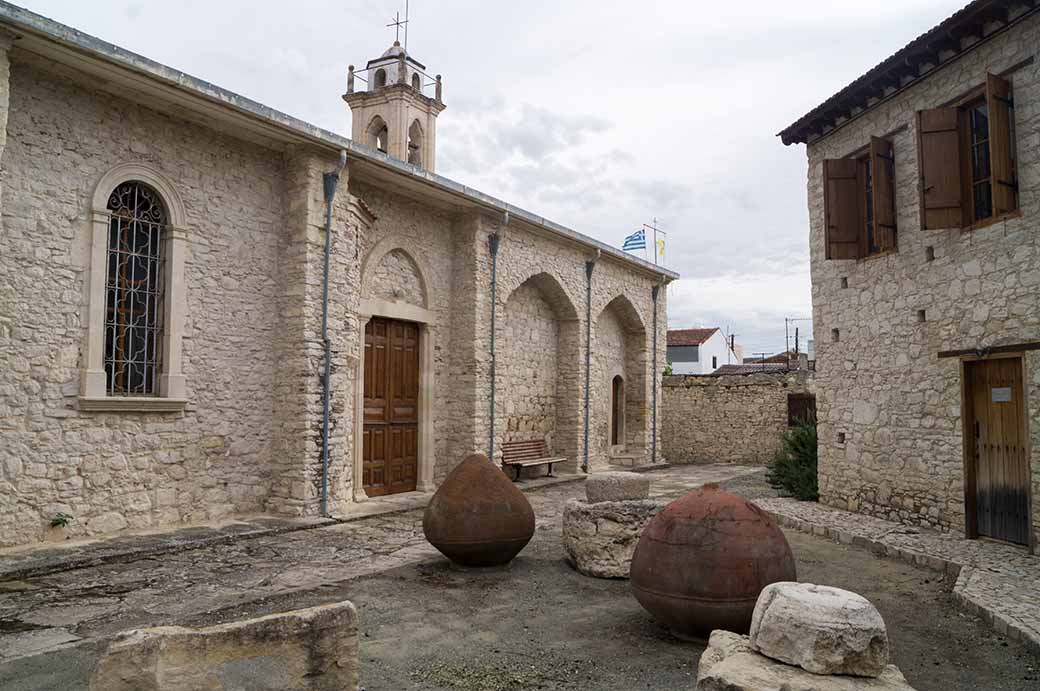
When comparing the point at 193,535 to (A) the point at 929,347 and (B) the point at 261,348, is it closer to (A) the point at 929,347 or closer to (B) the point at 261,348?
(B) the point at 261,348

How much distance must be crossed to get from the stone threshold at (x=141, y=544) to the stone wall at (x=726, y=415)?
11101mm

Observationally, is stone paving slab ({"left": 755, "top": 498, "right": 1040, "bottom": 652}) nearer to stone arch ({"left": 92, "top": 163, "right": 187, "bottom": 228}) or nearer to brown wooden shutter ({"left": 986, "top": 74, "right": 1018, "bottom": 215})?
brown wooden shutter ({"left": 986, "top": 74, "right": 1018, "bottom": 215})

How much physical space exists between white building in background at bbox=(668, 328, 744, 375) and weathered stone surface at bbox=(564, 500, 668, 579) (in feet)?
117

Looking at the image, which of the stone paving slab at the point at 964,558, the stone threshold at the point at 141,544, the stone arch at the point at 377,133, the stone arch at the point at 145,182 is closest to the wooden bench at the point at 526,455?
the stone threshold at the point at 141,544

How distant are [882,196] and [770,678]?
7.56 m

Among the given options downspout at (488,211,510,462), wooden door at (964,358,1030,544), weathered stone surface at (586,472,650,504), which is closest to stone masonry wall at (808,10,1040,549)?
wooden door at (964,358,1030,544)

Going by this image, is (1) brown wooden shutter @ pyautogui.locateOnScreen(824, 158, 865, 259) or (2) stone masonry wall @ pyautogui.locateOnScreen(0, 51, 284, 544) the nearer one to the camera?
(2) stone masonry wall @ pyautogui.locateOnScreen(0, 51, 284, 544)

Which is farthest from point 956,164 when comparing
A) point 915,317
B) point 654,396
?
point 654,396

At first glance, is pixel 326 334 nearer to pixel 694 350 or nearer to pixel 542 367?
pixel 542 367

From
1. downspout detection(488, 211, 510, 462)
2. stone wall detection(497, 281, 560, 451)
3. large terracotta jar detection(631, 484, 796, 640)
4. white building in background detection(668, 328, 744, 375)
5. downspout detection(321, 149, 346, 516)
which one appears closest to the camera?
large terracotta jar detection(631, 484, 796, 640)

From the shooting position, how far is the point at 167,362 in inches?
338

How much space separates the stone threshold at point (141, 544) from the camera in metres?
6.67

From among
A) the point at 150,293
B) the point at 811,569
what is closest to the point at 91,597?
the point at 150,293

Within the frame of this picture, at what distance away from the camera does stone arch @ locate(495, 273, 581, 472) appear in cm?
1477
